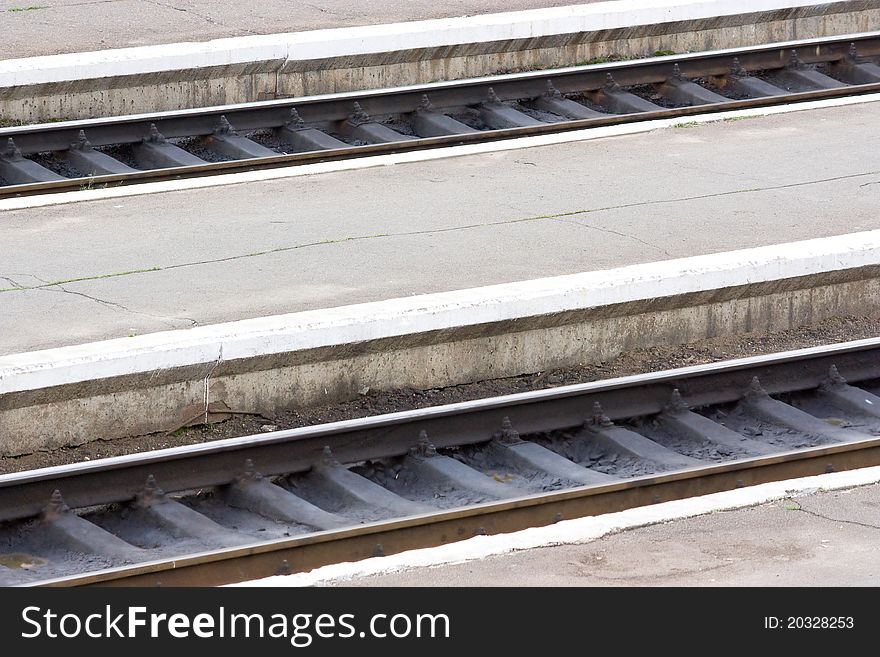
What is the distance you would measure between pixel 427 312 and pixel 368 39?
6.02 meters

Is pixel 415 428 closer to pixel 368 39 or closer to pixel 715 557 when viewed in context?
pixel 715 557

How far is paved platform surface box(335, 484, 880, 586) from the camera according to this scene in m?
5.57

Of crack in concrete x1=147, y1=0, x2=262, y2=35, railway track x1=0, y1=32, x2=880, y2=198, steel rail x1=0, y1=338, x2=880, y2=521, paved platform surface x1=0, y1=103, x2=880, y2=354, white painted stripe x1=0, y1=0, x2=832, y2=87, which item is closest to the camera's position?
steel rail x1=0, y1=338, x2=880, y2=521

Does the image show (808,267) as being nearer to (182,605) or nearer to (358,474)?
(358,474)

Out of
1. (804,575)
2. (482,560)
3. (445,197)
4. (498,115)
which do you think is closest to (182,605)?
(482,560)

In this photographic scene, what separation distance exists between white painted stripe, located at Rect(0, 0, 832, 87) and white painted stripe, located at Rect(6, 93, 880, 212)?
205 cm

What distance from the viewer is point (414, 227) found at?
9859 mm

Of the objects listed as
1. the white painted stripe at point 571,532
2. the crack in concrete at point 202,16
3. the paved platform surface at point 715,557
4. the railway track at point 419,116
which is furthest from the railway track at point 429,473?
the crack in concrete at point 202,16

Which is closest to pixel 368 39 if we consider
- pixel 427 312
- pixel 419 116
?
pixel 419 116

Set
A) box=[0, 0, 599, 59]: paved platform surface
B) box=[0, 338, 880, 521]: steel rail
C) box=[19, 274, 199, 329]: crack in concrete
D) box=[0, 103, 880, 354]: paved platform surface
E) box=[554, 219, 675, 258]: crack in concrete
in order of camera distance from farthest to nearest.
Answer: box=[0, 0, 599, 59]: paved platform surface
box=[554, 219, 675, 258]: crack in concrete
box=[0, 103, 880, 354]: paved platform surface
box=[19, 274, 199, 329]: crack in concrete
box=[0, 338, 880, 521]: steel rail

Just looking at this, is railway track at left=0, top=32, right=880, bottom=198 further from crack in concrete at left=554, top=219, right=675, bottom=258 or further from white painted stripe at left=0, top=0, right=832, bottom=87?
crack in concrete at left=554, top=219, right=675, bottom=258

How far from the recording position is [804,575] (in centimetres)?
563

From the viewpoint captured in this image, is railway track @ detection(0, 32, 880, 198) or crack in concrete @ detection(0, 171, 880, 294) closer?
crack in concrete @ detection(0, 171, 880, 294)

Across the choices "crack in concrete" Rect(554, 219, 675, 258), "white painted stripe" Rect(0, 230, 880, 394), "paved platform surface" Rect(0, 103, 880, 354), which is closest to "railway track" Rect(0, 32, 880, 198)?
"paved platform surface" Rect(0, 103, 880, 354)
